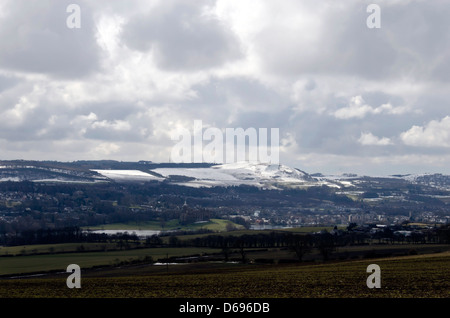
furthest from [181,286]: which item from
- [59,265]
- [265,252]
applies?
[265,252]

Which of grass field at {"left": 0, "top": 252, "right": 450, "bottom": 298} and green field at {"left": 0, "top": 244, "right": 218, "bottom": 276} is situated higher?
grass field at {"left": 0, "top": 252, "right": 450, "bottom": 298}

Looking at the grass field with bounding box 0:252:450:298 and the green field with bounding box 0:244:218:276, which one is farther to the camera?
the green field with bounding box 0:244:218:276

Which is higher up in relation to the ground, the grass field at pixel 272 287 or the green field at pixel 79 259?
the grass field at pixel 272 287

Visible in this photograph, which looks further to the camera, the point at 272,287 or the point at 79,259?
the point at 79,259

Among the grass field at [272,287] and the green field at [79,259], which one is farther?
the green field at [79,259]

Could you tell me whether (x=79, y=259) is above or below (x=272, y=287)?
below
